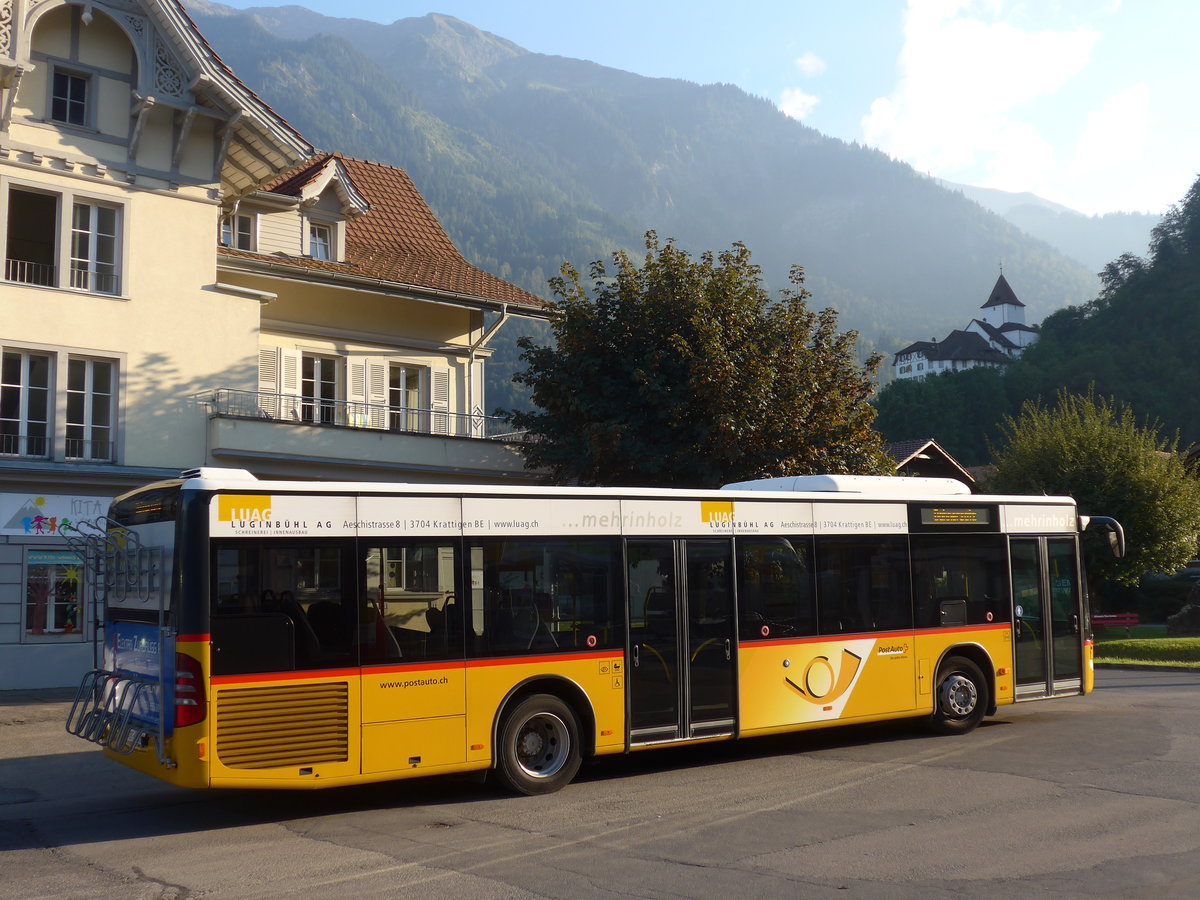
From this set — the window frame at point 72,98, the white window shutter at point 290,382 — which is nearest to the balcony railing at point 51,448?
the white window shutter at point 290,382

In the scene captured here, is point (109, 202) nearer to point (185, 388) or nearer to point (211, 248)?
point (211, 248)

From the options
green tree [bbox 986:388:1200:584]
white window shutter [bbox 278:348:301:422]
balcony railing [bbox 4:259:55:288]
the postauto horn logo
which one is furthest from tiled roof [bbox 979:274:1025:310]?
the postauto horn logo

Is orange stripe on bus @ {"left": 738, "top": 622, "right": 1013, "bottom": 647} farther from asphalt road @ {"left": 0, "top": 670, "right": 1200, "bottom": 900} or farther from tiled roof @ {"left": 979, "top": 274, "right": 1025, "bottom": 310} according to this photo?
tiled roof @ {"left": 979, "top": 274, "right": 1025, "bottom": 310}

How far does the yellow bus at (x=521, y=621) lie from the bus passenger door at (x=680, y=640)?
0.07ft

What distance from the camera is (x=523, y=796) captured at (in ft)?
34.8

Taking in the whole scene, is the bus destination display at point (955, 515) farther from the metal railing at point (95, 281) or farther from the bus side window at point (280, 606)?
the metal railing at point (95, 281)

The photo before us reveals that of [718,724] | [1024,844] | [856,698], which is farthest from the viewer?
[856,698]

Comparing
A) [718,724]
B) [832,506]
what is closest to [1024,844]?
[718,724]

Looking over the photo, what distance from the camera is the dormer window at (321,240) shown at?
1047 inches

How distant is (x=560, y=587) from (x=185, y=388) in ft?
45.7

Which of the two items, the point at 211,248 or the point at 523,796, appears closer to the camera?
the point at 523,796

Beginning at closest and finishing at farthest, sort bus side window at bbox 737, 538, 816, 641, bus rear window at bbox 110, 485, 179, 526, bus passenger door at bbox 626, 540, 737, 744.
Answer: bus rear window at bbox 110, 485, 179, 526, bus passenger door at bbox 626, 540, 737, 744, bus side window at bbox 737, 538, 816, 641

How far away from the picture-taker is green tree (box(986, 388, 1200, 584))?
34.3 meters

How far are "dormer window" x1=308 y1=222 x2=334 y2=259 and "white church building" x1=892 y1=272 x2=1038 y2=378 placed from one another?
Answer: 142 meters
